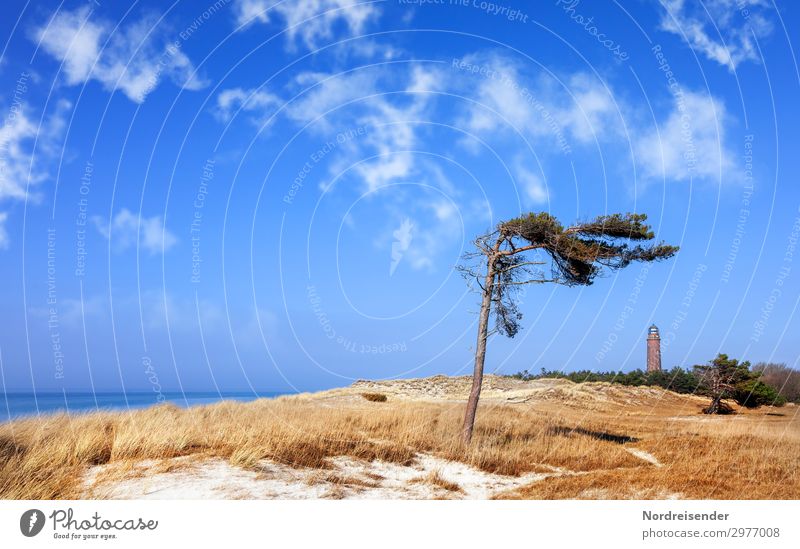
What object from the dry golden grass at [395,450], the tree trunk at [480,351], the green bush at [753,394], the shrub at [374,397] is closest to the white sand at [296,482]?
the dry golden grass at [395,450]

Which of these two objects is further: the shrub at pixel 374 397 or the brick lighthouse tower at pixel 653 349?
the brick lighthouse tower at pixel 653 349

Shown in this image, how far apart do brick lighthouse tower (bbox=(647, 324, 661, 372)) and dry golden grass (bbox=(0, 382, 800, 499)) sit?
48.6 meters

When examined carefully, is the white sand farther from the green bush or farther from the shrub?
the green bush

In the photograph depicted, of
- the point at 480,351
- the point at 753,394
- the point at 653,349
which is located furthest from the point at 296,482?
the point at 653,349

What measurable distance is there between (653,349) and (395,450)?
62.7m

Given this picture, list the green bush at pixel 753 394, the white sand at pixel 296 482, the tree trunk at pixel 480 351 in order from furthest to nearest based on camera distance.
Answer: the green bush at pixel 753 394, the tree trunk at pixel 480 351, the white sand at pixel 296 482

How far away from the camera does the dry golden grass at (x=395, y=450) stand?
35.4 ft

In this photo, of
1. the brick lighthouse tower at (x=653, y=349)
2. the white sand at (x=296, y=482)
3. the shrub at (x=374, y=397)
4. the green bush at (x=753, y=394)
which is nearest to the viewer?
the white sand at (x=296, y=482)

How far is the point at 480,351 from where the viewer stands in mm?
16672

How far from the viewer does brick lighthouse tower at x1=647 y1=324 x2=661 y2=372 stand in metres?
66.4

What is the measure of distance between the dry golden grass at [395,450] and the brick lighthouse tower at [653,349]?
4856 centimetres

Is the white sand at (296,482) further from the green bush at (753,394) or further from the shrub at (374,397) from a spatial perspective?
the green bush at (753,394)

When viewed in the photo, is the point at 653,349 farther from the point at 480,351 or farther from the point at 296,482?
the point at 296,482

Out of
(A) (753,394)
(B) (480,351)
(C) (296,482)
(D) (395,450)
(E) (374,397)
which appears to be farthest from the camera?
(E) (374,397)
